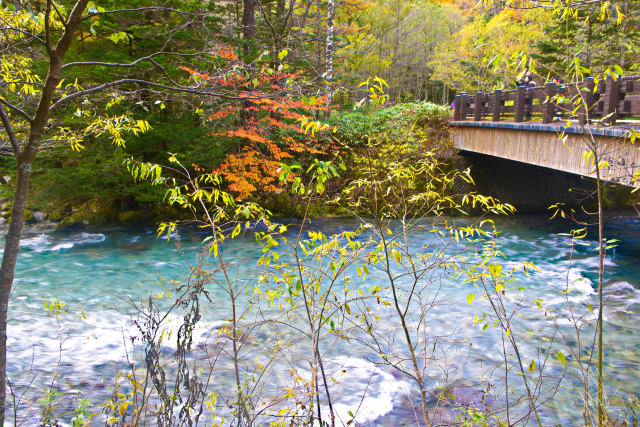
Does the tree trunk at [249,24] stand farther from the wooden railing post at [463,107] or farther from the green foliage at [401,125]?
the wooden railing post at [463,107]

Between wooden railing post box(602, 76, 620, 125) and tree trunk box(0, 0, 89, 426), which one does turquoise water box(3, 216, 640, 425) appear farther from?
wooden railing post box(602, 76, 620, 125)

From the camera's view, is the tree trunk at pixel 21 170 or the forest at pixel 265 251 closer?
the tree trunk at pixel 21 170

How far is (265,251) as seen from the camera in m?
3.05

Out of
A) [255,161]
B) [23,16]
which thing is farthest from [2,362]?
[255,161]

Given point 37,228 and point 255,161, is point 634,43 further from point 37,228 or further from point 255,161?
point 37,228

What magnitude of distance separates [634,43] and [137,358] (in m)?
20.9

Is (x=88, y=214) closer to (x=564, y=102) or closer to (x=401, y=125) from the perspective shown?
(x=401, y=125)

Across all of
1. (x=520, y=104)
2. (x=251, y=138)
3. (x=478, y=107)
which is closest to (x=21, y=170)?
(x=251, y=138)

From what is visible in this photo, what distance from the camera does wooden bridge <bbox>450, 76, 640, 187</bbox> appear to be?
793cm

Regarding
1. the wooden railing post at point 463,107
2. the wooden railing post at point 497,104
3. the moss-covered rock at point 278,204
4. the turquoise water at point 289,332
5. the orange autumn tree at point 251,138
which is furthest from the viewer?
the wooden railing post at point 463,107

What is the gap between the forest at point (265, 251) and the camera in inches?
138

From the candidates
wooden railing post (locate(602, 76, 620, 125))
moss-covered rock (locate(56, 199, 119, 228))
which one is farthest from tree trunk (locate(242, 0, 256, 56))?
wooden railing post (locate(602, 76, 620, 125))

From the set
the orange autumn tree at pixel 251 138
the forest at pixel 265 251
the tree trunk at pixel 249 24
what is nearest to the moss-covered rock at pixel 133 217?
the forest at pixel 265 251

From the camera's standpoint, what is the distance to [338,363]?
616 centimetres
